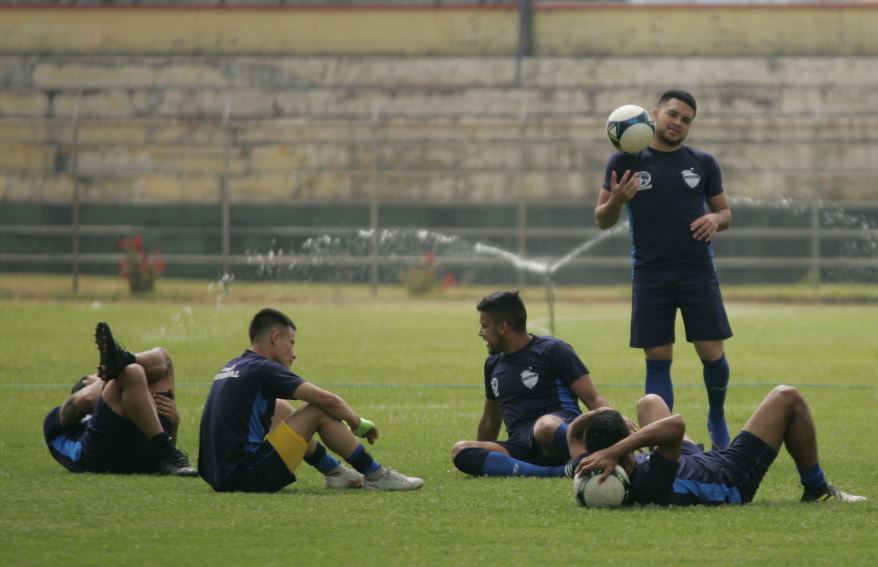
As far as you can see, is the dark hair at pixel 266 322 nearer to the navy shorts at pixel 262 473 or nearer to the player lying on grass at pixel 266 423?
the player lying on grass at pixel 266 423

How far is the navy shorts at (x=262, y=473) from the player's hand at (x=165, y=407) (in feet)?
4.00

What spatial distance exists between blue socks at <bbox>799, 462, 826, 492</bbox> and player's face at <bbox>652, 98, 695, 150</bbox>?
8.92 ft

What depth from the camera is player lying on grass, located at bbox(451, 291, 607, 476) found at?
9289mm

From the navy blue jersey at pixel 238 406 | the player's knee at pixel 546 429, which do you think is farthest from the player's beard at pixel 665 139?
the navy blue jersey at pixel 238 406

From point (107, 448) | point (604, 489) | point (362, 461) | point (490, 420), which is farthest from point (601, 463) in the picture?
point (107, 448)

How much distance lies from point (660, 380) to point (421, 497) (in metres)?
2.23

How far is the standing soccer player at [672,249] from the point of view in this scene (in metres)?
10.1

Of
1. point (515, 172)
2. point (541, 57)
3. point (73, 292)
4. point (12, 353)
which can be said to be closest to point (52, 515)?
point (12, 353)

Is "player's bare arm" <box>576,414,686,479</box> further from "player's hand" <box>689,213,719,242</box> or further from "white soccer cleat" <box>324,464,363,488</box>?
"player's hand" <box>689,213,719,242</box>

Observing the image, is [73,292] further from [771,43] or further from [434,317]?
[771,43]

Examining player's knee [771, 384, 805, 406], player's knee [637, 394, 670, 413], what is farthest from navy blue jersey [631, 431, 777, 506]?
player's knee [637, 394, 670, 413]

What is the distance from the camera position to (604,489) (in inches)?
309

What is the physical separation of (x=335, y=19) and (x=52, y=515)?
92.2 feet

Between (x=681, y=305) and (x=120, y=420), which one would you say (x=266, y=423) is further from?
(x=681, y=305)
